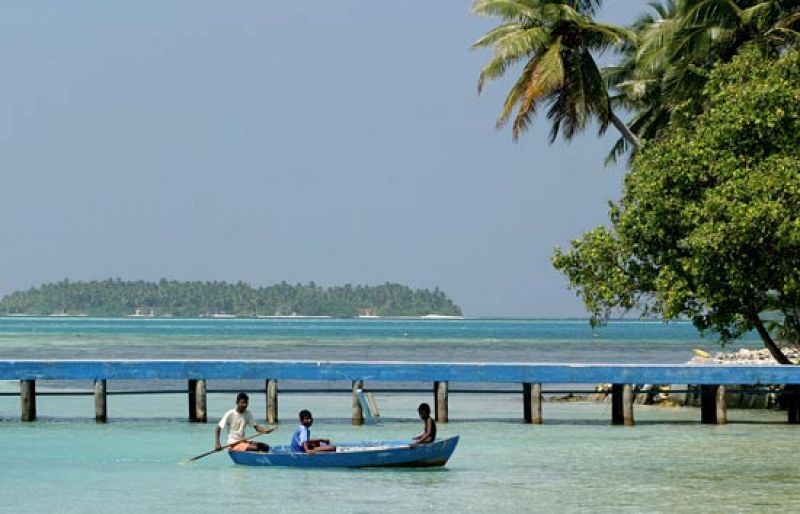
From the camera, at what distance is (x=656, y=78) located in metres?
43.8

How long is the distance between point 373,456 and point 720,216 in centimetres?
1155

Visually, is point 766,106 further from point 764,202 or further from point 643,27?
point 643,27

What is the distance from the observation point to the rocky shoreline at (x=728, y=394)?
3756 centimetres

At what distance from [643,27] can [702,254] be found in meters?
15.5

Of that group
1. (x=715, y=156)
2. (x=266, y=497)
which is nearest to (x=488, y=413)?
(x=715, y=156)

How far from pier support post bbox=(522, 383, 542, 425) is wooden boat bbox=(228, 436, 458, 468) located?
9175mm

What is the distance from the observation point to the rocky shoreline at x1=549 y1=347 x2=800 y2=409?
37.6m

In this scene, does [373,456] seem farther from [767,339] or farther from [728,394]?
[728,394]

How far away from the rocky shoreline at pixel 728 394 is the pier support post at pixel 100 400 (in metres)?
13.5

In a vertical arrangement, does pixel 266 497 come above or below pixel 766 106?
below

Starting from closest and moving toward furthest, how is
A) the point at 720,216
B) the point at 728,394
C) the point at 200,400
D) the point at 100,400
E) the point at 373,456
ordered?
the point at 373,456 → the point at 720,216 → the point at 200,400 → the point at 100,400 → the point at 728,394

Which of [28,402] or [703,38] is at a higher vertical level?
[703,38]

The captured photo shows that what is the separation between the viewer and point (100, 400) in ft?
113

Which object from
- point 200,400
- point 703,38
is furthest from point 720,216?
point 200,400
